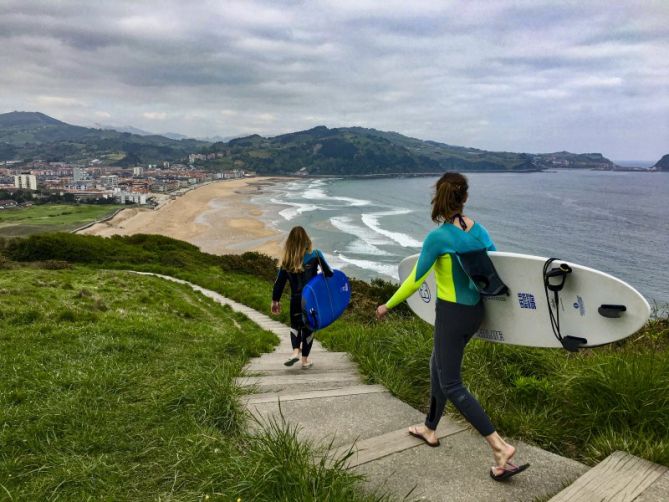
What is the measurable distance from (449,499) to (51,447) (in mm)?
2819

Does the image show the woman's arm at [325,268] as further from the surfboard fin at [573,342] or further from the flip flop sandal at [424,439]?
the surfboard fin at [573,342]

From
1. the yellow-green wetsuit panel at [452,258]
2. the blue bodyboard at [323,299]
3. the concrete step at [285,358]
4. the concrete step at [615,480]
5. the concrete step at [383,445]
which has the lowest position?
the concrete step at [285,358]

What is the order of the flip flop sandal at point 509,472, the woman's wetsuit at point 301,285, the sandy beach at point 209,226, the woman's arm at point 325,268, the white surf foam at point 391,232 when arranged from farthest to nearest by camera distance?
the sandy beach at point 209,226 → the white surf foam at point 391,232 → the woman's wetsuit at point 301,285 → the woman's arm at point 325,268 → the flip flop sandal at point 509,472

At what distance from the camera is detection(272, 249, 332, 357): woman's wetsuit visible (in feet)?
19.6

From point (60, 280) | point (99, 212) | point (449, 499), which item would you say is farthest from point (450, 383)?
point (99, 212)

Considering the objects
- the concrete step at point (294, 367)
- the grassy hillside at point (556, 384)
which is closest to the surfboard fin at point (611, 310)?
the grassy hillside at point (556, 384)

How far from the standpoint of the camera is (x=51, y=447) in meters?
3.38

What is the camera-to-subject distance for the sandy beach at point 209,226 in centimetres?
4325

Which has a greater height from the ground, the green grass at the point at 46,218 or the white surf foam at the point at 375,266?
the white surf foam at the point at 375,266

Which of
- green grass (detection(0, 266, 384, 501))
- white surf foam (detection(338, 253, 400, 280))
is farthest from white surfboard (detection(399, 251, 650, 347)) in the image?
white surf foam (detection(338, 253, 400, 280))

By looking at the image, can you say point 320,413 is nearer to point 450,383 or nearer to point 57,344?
point 450,383

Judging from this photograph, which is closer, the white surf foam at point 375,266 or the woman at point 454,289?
the woman at point 454,289

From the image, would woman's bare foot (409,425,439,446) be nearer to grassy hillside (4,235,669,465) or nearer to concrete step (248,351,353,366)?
grassy hillside (4,235,669,465)

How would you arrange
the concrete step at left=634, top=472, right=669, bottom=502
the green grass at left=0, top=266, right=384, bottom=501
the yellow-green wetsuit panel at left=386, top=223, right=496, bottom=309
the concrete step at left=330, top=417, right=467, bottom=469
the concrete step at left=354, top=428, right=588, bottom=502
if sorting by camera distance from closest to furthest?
the concrete step at left=634, top=472, right=669, bottom=502 → the green grass at left=0, top=266, right=384, bottom=501 → the concrete step at left=354, top=428, right=588, bottom=502 → the yellow-green wetsuit panel at left=386, top=223, right=496, bottom=309 → the concrete step at left=330, top=417, right=467, bottom=469
